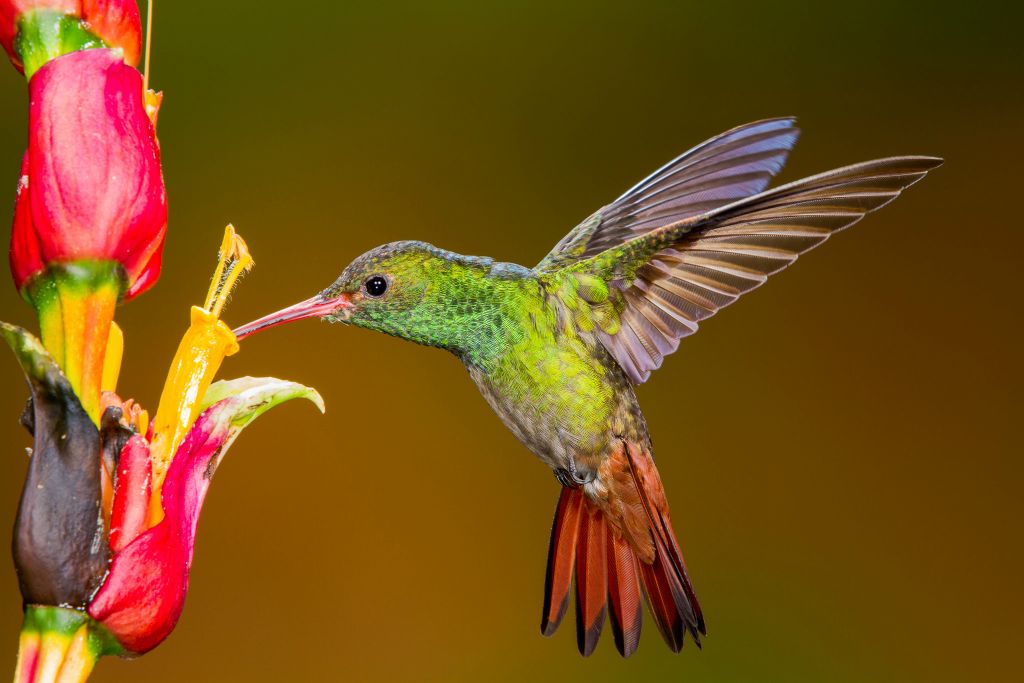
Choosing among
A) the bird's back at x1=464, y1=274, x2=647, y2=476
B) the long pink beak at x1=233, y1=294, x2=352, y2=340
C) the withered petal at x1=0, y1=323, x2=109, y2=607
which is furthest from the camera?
the bird's back at x1=464, y1=274, x2=647, y2=476

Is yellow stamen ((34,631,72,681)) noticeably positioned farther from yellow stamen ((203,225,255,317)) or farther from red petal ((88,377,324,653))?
yellow stamen ((203,225,255,317))

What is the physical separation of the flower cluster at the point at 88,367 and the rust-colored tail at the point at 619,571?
31 cm

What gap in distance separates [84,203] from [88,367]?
5cm

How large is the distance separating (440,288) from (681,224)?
5.2 inches

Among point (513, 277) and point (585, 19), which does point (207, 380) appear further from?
point (585, 19)

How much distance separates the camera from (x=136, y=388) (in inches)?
53.0

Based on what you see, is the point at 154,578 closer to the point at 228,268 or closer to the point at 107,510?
the point at 107,510

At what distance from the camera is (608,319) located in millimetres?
650

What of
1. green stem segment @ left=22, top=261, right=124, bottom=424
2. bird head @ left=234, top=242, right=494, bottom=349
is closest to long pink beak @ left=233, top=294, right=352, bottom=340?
bird head @ left=234, top=242, right=494, bottom=349

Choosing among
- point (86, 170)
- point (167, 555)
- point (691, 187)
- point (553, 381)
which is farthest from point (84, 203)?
point (691, 187)

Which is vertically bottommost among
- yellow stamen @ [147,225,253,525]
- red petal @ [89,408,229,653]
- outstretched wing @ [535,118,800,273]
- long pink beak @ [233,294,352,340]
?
red petal @ [89,408,229,653]

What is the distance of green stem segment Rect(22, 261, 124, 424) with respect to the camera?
35cm

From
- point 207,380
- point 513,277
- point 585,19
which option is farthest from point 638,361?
point 585,19

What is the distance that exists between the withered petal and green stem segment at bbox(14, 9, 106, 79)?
0.11m
